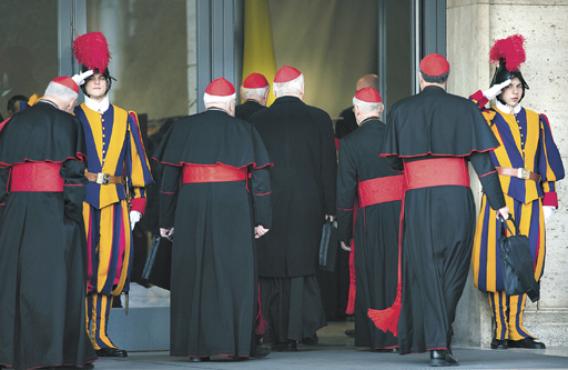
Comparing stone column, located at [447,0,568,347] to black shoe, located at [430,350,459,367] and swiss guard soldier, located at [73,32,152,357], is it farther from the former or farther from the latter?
swiss guard soldier, located at [73,32,152,357]

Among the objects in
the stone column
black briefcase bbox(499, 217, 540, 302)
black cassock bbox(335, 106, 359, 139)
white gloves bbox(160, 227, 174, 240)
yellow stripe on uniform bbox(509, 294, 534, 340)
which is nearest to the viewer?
black briefcase bbox(499, 217, 540, 302)

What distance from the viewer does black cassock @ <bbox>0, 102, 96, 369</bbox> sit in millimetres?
8883

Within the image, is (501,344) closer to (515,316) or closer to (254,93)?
(515,316)

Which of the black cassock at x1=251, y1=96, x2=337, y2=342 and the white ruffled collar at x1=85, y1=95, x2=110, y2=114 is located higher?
the white ruffled collar at x1=85, y1=95, x2=110, y2=114

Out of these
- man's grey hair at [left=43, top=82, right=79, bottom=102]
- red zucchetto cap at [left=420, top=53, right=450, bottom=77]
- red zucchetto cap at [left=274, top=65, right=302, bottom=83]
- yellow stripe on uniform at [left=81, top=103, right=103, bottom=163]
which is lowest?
yellow stripe on uniform at [left=81, top=103, right=103, bottom=163]

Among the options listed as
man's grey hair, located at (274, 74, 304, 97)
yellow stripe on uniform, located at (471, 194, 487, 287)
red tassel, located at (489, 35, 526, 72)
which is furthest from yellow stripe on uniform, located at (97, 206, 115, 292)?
red tassel, located at (489, 35, 526, 72)

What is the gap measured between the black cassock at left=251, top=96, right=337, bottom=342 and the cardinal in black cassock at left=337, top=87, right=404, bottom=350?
0.33 metres

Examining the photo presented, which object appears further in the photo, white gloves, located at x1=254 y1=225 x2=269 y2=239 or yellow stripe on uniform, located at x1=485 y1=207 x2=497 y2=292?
yellow stripe on uniform, located at x1=485 y1=207 x2=497 y2=292

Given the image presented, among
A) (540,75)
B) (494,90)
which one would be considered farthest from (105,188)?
(540,75)

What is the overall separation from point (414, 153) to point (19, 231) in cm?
239

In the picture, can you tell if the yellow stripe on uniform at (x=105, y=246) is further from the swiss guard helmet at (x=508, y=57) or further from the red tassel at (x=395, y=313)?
the swiss guard helmet at (x=508, y=57)

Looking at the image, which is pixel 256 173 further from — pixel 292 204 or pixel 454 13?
pixel 454 13

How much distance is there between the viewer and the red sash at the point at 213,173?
9.83 m

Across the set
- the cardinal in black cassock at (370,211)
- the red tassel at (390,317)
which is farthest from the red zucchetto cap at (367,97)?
the red tassel at (390,317)
